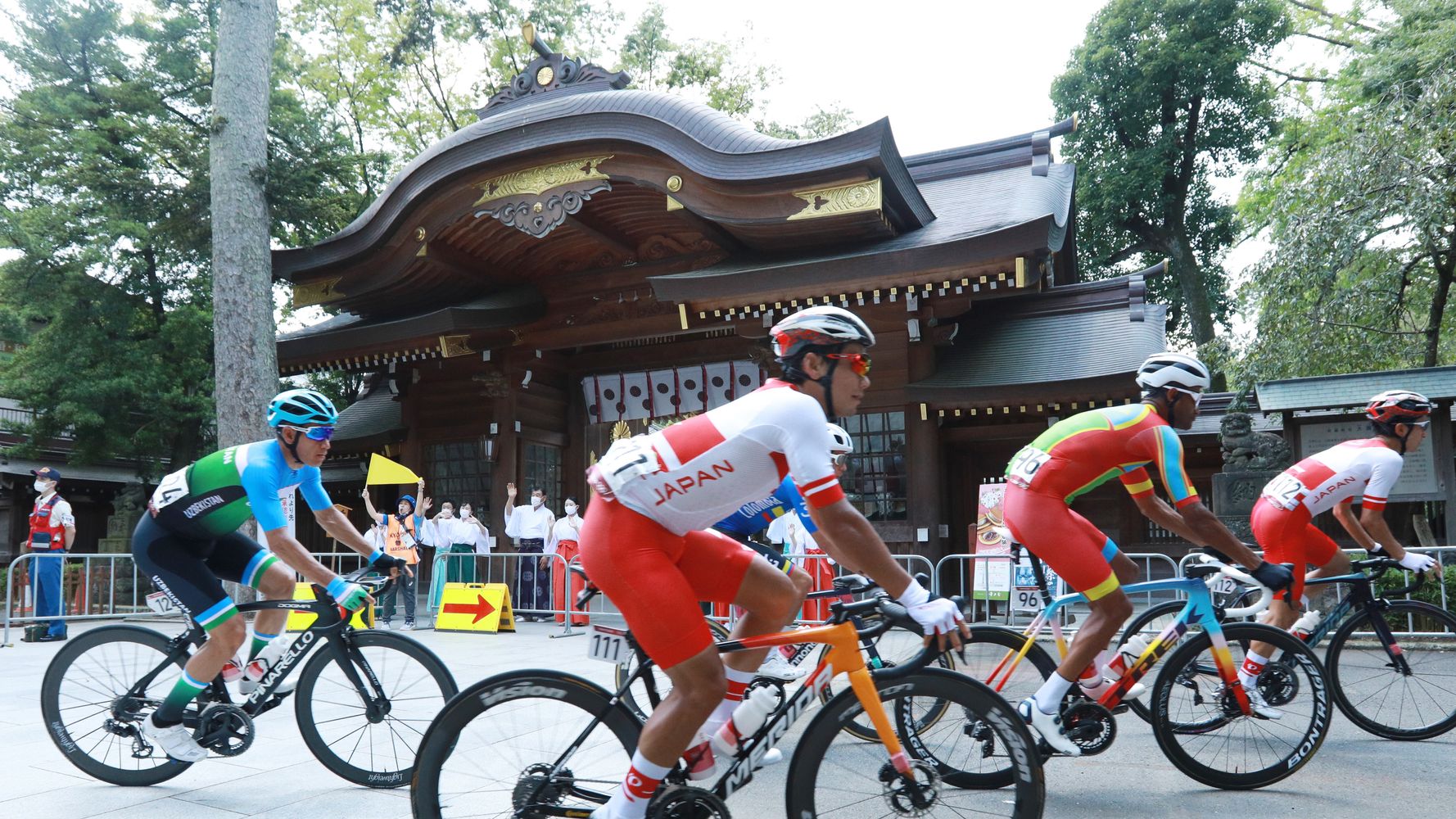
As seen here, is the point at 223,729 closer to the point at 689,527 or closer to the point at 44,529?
the point at 689,527

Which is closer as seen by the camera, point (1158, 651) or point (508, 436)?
point (1158, 651)

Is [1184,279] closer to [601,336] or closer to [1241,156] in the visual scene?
[1241,156]

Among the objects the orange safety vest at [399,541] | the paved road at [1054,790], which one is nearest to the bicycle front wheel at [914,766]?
the paved road at [1054,790]

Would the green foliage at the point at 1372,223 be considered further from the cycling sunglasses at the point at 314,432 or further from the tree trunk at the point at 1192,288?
the cycling sunglasses at the point at 314,432

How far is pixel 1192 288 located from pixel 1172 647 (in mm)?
27054

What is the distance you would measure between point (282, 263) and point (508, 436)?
4.94 meters

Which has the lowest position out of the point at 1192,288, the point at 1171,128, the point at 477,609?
the point at 477,609

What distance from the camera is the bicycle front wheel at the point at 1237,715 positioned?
13.7 ft

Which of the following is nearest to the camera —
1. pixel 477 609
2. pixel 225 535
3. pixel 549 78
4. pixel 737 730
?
pixel 737 730

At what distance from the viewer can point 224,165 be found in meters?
13.0

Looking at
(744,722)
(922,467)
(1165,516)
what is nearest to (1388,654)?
(1165,516)

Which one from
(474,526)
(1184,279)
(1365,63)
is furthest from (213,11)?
(1184,279)

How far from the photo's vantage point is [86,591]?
38.2ft

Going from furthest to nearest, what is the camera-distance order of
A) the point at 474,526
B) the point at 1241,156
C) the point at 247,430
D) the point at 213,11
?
the point at 1241,156
the point at 213,11
the point at 474,526
the point at 247,430
